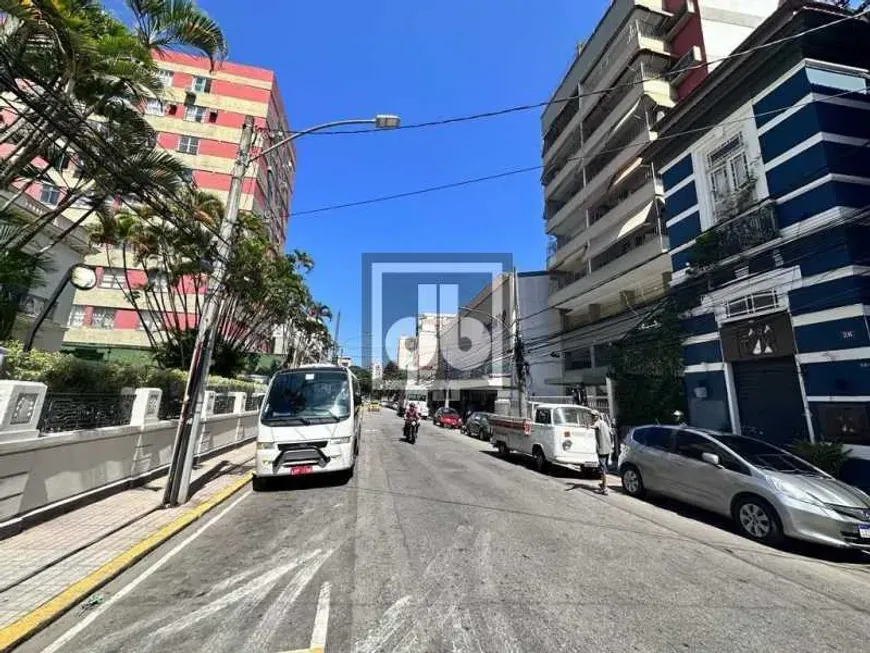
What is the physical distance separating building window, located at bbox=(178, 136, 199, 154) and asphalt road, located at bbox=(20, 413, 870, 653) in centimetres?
3335

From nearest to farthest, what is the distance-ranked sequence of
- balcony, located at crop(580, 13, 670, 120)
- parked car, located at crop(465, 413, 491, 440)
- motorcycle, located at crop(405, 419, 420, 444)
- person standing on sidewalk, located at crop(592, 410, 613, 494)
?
person standing on sidewalk, located at crop(592, 410, 613, 494) < motorcycle, located at crop(405, 419, 420, 444) < balcony, located at crop(580, 13, 670, 120) < parked car, located at crop(465, 413, 491, 440)

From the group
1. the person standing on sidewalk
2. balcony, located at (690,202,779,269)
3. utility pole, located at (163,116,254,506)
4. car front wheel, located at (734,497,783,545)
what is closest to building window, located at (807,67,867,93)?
balcony, located at (690,202,779,269)

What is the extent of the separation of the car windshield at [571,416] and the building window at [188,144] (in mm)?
33712

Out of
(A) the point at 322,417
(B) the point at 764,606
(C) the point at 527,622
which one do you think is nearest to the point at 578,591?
(C) the point at 527,622

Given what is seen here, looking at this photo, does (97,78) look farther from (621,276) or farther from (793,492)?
(621,276)

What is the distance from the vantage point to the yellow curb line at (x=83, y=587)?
3.09m

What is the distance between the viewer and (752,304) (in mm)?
10922

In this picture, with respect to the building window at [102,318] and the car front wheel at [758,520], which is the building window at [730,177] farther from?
the building window at [102,318]

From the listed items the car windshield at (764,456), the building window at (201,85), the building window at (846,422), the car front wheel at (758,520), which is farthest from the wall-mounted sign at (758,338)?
the building window at (201,85)

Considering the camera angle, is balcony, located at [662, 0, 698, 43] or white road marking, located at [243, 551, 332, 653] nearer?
white road marking, located at [243, 551, 332, 653]

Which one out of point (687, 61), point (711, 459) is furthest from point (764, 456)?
point (687, 61)

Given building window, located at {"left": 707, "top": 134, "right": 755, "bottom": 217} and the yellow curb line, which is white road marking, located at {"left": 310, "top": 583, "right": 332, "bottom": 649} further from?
building window, located at {"left": 707, "top": 134, "right": 755, "bottom": 217}

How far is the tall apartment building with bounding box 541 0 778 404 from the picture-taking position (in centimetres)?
2027

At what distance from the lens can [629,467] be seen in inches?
360
